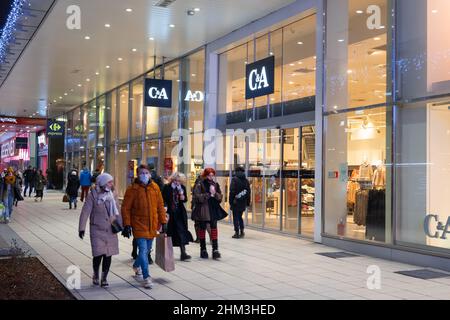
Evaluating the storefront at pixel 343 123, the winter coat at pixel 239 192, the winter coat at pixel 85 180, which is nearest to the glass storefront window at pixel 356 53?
the storefront at pixel 343 123

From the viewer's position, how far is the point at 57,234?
1153cm

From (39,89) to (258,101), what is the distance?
14227 millimetres

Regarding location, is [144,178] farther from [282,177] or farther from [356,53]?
[282,177]

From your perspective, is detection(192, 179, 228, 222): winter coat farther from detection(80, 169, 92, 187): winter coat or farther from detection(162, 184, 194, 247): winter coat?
detection(80, 169, 92, 187): winter coat

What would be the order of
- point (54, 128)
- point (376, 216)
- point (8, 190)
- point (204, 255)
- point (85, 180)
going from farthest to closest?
point (54, 128)
point (85, 180)
point (8, 190)
point (376, 216)
point (204, 255)

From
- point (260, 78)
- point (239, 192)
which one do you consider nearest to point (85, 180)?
point (260, 78)

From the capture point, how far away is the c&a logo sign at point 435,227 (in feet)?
26.8

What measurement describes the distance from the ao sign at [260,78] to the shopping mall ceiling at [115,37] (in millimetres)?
1297

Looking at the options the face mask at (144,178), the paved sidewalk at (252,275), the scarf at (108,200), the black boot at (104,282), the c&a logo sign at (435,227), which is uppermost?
the face mask at (144,178)

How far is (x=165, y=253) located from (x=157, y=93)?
10036mm

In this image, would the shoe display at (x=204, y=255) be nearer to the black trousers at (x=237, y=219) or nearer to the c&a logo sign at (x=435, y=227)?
the black trousers at (x=237, y=219)

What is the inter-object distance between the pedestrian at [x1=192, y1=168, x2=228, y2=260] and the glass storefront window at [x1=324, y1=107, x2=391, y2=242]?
284 centimetres

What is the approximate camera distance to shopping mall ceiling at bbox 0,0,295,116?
12.2m

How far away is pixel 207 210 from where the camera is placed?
8.69 m
